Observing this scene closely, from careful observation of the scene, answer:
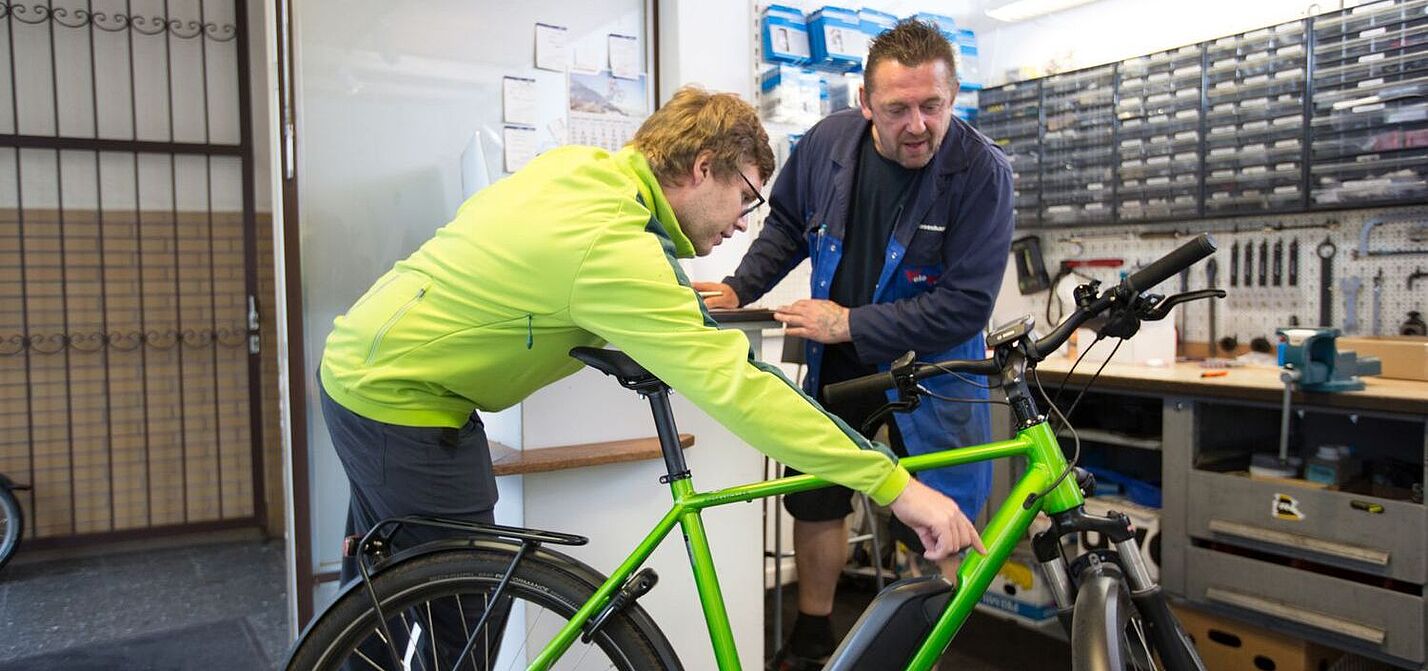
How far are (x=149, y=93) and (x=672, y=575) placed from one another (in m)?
3.50

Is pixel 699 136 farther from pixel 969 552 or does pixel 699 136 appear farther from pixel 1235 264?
pixel 1235 264

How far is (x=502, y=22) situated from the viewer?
111 inches

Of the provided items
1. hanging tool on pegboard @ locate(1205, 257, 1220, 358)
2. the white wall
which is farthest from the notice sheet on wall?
hanging tool on pegboard @ locate(1205, 257, 1220, 358)

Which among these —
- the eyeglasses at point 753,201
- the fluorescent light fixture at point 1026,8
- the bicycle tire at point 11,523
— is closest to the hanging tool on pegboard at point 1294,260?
the fluorescent light fixture at point 1026,8

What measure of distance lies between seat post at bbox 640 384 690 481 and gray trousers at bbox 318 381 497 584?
0.29 meters

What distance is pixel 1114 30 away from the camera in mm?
3479

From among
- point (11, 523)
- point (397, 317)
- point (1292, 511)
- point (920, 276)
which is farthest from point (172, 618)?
point (1292, 511)

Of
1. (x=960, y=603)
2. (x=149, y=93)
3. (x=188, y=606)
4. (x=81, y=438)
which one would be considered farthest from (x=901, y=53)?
(x=81, y=438)

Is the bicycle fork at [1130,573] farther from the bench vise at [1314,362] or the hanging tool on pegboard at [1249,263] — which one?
the hanging tool on pegboard at [1249,263]

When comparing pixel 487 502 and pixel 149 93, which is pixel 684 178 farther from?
pixel 149 93

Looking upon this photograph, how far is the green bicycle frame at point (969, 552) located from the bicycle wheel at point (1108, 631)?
112 millimetres

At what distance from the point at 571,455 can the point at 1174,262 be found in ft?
3.32

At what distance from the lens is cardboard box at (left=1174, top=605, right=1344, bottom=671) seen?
7.47 feet

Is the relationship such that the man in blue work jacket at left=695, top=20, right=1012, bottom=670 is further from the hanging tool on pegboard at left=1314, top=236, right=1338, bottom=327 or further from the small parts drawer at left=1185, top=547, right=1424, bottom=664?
the hanging tool on pegboard at left=1314, top=236, right=1338, bottom=327
